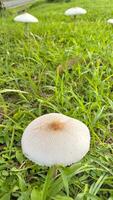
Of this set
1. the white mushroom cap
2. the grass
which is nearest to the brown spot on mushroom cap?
the white mushroom cap

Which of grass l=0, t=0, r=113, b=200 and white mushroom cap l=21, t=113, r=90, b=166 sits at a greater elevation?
white mushroom cap l=21, t=113, r=90, b=166

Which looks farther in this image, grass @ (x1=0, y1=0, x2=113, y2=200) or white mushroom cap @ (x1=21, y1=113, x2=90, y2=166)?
grass @ (x1=0, y1=0, x2=113, y2=200)

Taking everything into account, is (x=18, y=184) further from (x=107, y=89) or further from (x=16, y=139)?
(x=107, y=89)

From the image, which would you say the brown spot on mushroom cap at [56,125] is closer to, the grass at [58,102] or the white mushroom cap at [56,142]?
the white mushroom cap at [56,142]

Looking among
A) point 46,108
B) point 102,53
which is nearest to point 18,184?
point 46,108

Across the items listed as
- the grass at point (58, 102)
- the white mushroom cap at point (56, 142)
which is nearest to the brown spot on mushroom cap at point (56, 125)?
the white mushroom cap at point (56, 142)

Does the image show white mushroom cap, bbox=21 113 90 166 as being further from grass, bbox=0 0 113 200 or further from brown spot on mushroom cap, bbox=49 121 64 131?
grass, bbox=0 0 113 200

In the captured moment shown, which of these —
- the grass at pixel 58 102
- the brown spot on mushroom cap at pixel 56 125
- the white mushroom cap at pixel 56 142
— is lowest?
the grass at pixel 58 102
